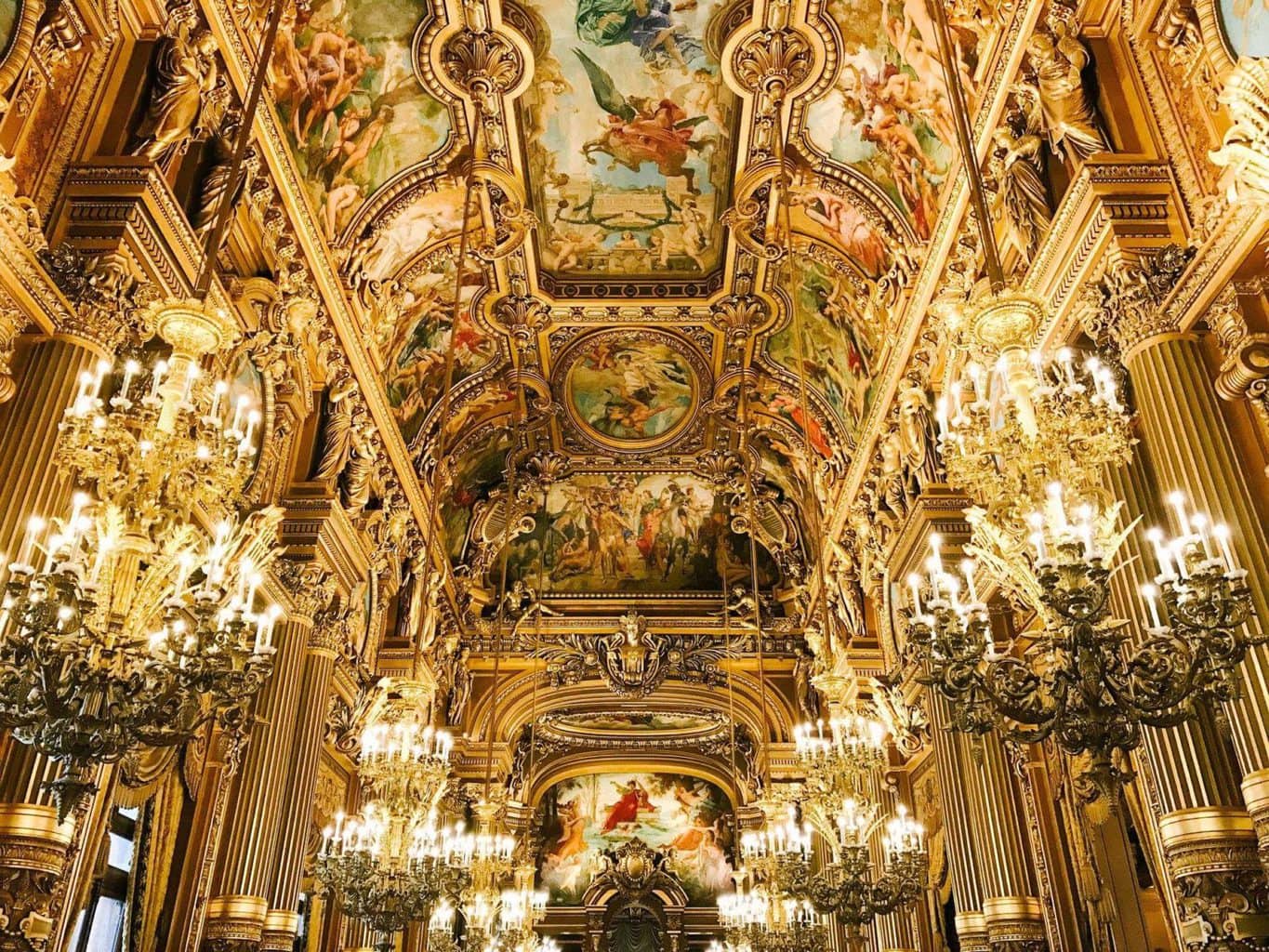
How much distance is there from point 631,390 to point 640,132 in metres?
5.56

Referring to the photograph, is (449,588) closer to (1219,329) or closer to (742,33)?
(742,33)

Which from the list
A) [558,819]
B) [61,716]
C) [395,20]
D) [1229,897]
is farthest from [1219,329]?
[558,819]

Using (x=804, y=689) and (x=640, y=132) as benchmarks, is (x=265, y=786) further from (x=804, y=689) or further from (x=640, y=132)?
(x=804, y=689)

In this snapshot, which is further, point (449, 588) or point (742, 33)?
point (449, 588)

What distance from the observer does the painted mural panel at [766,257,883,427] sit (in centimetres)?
1329

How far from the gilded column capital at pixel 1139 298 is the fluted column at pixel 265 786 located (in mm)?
7294

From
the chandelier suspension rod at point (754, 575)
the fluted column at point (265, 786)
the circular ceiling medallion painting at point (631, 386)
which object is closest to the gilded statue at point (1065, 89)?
the chandelier suspension rod at point (754, 575)

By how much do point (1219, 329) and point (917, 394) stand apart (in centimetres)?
553

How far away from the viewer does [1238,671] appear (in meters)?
5.26

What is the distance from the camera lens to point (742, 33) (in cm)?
1070

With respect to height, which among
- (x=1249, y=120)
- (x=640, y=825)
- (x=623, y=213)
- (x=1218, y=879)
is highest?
(x=623, y=213)

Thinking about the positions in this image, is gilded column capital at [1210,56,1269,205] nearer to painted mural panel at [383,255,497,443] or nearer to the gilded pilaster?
the gilded pilaster

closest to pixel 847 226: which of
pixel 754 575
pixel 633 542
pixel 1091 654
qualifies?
pixel 754 575

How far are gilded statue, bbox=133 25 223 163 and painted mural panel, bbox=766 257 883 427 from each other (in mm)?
7055
